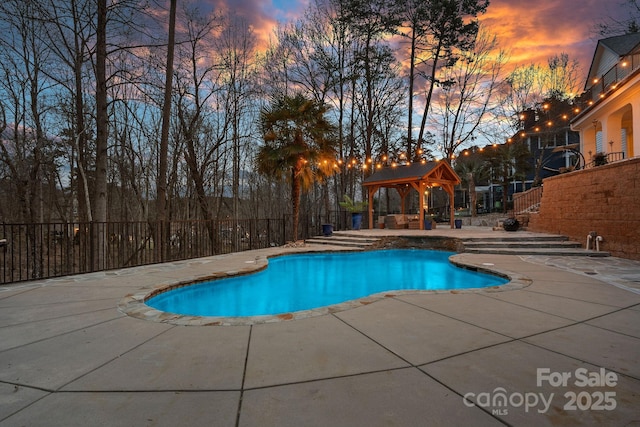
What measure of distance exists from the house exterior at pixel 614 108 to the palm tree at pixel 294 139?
939 cm

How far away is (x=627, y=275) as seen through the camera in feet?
16.0

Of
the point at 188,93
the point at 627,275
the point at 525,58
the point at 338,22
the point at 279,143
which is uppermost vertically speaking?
the point at 338,22

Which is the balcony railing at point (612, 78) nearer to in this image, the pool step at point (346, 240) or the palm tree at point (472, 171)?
the palm tree at point (472, 171)

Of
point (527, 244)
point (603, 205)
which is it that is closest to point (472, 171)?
point (527, 244)

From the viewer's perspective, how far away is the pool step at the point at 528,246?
745cm

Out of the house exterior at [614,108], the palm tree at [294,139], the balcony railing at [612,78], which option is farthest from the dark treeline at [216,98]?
the house exterior at [614,108]

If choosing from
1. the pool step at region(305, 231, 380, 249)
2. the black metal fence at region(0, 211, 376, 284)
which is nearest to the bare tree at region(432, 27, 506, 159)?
the black metal fence at region(0, 211, 376, 284)

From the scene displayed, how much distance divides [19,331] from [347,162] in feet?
59.6

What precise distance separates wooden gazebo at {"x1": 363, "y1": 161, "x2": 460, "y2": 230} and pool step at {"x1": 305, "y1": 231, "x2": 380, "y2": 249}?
3.74 meters

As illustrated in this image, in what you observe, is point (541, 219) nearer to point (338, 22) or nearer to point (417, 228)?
point (417, 228)

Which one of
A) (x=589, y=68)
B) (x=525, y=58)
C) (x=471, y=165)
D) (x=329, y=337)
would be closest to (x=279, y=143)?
(x=329, y=337)

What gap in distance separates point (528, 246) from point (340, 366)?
8542 mm

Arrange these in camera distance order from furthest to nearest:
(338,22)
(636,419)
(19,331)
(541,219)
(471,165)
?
(471,165), (338,22), (541,219), (19,331), (636,419)

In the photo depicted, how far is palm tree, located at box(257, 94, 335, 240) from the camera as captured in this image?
34.6 ft
